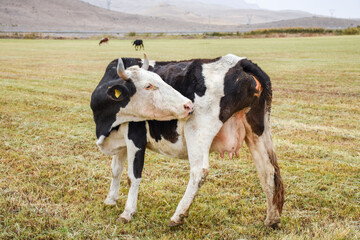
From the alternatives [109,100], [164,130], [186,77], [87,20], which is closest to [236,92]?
[186,77]

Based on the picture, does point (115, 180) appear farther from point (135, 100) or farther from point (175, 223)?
point (135, 100)

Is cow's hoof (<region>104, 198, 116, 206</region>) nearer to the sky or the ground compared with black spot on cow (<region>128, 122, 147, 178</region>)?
nearer to the ground

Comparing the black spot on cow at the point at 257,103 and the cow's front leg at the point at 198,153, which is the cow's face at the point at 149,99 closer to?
the cow's front leg at the point at 198,153

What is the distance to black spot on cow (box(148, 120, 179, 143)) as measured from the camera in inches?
151

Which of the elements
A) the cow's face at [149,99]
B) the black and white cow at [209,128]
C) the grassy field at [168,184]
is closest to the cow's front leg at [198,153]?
the black and white cow at [209,128]

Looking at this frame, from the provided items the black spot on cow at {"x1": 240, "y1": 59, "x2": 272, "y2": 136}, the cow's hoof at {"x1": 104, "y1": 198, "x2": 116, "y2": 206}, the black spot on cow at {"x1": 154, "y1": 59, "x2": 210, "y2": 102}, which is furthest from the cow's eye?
the cow's hoof at {"x1": 104, "y1": 198, "x2": 116, "y2": 206}

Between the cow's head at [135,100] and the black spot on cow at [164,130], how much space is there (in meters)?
0.12

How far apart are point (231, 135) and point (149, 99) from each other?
39.2 inches

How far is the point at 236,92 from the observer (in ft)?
12.0

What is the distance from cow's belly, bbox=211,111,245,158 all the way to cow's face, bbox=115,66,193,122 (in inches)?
22.0

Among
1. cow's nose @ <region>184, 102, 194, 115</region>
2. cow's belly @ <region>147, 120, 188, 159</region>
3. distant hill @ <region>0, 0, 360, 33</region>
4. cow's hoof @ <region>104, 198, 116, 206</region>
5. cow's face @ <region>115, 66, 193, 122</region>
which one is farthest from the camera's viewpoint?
distant hill @ <region>0, 0, 360, 33</region>

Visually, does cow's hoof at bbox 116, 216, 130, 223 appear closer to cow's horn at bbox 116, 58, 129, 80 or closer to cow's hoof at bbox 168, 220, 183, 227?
cow's hoof at bbox 168, 220, 183, 227

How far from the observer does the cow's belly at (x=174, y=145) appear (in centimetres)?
381

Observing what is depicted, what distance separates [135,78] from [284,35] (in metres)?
59.9
